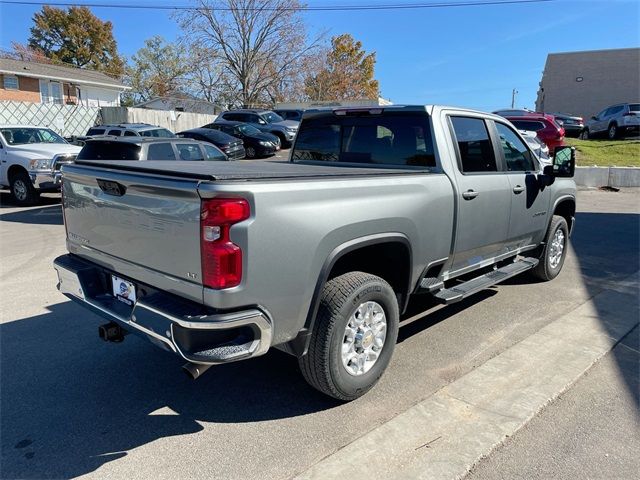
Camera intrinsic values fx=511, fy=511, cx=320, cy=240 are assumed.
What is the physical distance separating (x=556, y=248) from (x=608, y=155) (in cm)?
1603

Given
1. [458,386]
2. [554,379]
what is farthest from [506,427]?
[554,379]

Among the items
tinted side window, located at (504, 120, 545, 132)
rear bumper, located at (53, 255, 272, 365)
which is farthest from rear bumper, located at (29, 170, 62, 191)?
tinted side window, located at (504, 120, 545, 132)

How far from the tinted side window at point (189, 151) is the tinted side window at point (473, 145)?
21.5 ft

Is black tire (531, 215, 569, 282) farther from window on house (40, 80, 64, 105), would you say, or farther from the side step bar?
window on house (40, 80, 64, 105)

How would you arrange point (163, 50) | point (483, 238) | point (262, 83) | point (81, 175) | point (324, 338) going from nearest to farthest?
point (324, 338), point (81, 175), point (483, 238), point (262, 83), point (163, 50)

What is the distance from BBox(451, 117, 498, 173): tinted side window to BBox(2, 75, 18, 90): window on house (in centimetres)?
3971

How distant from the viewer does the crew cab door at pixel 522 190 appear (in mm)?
5020

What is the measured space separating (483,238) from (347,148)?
149 cm

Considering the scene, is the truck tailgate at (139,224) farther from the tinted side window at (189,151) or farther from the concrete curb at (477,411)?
the tinted side window at (189,151)

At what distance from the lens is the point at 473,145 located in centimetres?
464

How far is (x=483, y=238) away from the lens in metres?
4.56

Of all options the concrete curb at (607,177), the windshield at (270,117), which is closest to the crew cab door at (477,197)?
the concrete curb at (607,177)

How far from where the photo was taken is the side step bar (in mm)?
4143

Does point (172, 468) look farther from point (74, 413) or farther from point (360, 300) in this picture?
point (360, 300)
